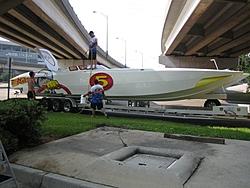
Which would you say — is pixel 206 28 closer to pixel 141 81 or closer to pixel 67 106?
pixel 141 81

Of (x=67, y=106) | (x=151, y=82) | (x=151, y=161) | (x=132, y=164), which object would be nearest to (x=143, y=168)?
(x=132, y=164)

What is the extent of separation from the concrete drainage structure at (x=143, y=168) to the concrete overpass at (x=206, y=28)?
10324 millimetres

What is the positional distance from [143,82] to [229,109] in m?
4.06

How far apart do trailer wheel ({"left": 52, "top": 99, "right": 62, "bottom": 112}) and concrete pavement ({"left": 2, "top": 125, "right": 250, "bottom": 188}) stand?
7.82 m

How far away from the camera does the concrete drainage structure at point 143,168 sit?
3.84 meters

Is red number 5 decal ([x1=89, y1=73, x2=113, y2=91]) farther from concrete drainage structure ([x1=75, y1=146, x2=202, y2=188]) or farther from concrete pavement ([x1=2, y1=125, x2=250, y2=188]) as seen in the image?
concrete drainage structure ([x1=75, y1=146, x2=202, y2=188])

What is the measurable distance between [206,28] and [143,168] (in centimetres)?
1852

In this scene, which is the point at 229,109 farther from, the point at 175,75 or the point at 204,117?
the point at 175,75

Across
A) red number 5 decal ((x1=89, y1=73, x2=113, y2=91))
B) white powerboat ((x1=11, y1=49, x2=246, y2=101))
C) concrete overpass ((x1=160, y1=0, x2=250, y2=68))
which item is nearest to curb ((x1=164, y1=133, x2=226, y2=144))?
white powerboat ((x1=11, y1=49, x2=246, y2=101))

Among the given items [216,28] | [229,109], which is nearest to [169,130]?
[229,109]

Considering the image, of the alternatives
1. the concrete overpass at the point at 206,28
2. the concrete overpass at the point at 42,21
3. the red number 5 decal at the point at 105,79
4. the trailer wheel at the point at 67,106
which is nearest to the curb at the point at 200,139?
the red number 5 decal at the point at 105,79

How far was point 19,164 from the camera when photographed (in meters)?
4.77

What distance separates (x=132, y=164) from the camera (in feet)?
15.0

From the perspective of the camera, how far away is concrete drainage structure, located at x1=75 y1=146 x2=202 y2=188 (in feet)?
12.6
